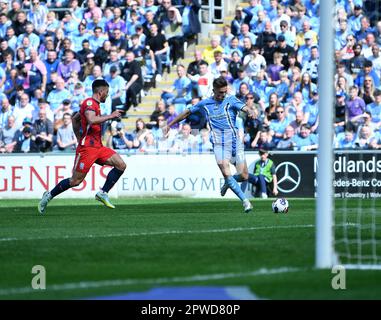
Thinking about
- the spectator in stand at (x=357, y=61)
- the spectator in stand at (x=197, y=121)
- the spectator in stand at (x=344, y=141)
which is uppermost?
the spectator in stand at (x=357, y=61)

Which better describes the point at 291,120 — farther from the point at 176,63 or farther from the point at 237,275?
the point at 237,275

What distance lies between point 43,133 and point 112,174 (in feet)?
30.6

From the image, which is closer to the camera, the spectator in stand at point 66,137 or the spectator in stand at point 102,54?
the spectator in stand at point 66,137

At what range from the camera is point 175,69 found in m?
32.1

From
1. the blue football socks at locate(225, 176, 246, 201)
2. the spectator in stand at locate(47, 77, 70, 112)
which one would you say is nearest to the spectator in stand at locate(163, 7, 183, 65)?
the spectator in stand at locate(47, 77, 70, 112)

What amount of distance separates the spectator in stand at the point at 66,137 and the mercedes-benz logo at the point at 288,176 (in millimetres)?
5506

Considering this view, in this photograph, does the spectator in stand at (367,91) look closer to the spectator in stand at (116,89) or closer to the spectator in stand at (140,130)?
the spectator in stand at (140,130)

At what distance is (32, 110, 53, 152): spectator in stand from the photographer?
2970 centimetres

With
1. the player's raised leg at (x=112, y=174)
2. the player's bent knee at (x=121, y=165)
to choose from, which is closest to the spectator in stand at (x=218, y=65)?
the player's raised leg at (x=112, y=174)

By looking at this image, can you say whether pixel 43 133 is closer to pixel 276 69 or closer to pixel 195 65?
pixel 195 65

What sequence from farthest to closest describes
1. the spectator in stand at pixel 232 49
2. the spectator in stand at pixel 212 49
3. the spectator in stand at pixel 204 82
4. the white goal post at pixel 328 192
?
the spectator in stand at pixel 212 49
the spectator in stand at pixel 232 49
the spectator in stand at pixel 204 82
the white goal post at pixel 328 192

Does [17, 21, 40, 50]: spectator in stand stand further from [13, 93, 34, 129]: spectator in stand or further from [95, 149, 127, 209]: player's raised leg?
[95, 149, 127, 209]: player's raised leg

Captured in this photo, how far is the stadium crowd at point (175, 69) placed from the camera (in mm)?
26000

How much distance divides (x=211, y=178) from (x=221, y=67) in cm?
349
